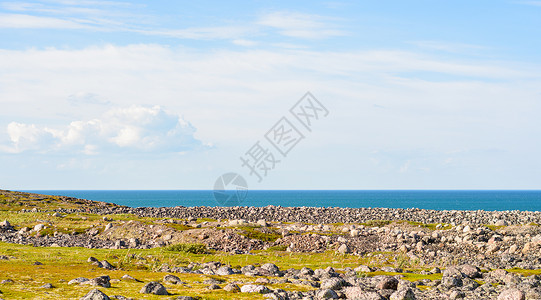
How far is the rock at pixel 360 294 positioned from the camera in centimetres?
2041

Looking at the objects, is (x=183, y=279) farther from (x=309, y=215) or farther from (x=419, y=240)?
(x=309, y=215)

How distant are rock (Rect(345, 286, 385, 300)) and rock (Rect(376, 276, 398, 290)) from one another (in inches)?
82.9

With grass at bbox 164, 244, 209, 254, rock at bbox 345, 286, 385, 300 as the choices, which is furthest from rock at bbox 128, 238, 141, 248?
rock at bbox 345, 286, 385, 300

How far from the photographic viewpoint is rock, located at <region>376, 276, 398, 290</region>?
23.7m

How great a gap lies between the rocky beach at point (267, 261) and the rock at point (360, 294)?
0.20ft

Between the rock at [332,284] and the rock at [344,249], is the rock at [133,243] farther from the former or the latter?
the rock at [332,284]

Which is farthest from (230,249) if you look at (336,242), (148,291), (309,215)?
(309,215)

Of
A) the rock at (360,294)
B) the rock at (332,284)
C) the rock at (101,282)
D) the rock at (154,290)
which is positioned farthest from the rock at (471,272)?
the rock at (101,282)

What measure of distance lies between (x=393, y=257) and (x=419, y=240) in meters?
6.80

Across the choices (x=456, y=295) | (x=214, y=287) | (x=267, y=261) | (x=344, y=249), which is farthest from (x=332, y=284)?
(x=344, y=249)

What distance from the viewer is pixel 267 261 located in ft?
124

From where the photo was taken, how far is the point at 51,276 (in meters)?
23.8

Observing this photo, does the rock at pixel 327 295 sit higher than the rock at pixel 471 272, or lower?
higher

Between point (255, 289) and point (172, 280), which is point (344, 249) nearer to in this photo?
point (172, 280)
